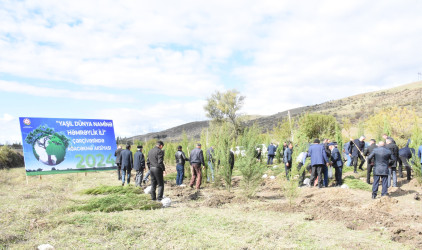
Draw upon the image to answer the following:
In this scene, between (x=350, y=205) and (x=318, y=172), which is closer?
(x=350, y=205)

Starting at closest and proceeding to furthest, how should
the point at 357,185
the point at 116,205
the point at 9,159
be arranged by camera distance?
the point at 116,205, the point at 357,185, the point at 9,159

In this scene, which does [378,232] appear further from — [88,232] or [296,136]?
[88,232]

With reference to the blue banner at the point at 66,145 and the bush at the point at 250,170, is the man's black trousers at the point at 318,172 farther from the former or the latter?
the blue banner at the point at 66,145

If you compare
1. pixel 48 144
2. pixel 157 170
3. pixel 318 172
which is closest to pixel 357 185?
pixel 318 172

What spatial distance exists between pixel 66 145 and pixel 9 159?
34.9ft

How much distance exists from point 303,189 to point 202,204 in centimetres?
412

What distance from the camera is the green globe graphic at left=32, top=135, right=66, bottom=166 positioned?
16359 millimetres

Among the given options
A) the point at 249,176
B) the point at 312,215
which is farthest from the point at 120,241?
the point at 249,176

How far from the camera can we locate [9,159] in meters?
25.1

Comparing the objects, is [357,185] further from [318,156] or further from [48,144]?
[48,144]

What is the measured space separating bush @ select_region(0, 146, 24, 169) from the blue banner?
30.4 feet

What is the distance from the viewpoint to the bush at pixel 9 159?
24136mm

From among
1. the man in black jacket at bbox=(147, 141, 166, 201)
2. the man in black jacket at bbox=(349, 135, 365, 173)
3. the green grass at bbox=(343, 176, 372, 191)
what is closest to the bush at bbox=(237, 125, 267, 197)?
the man in black jacket at bbox=(147, 141, 166, 201)

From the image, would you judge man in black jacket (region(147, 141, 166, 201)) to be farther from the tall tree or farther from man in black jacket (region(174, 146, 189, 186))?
the tall tree
